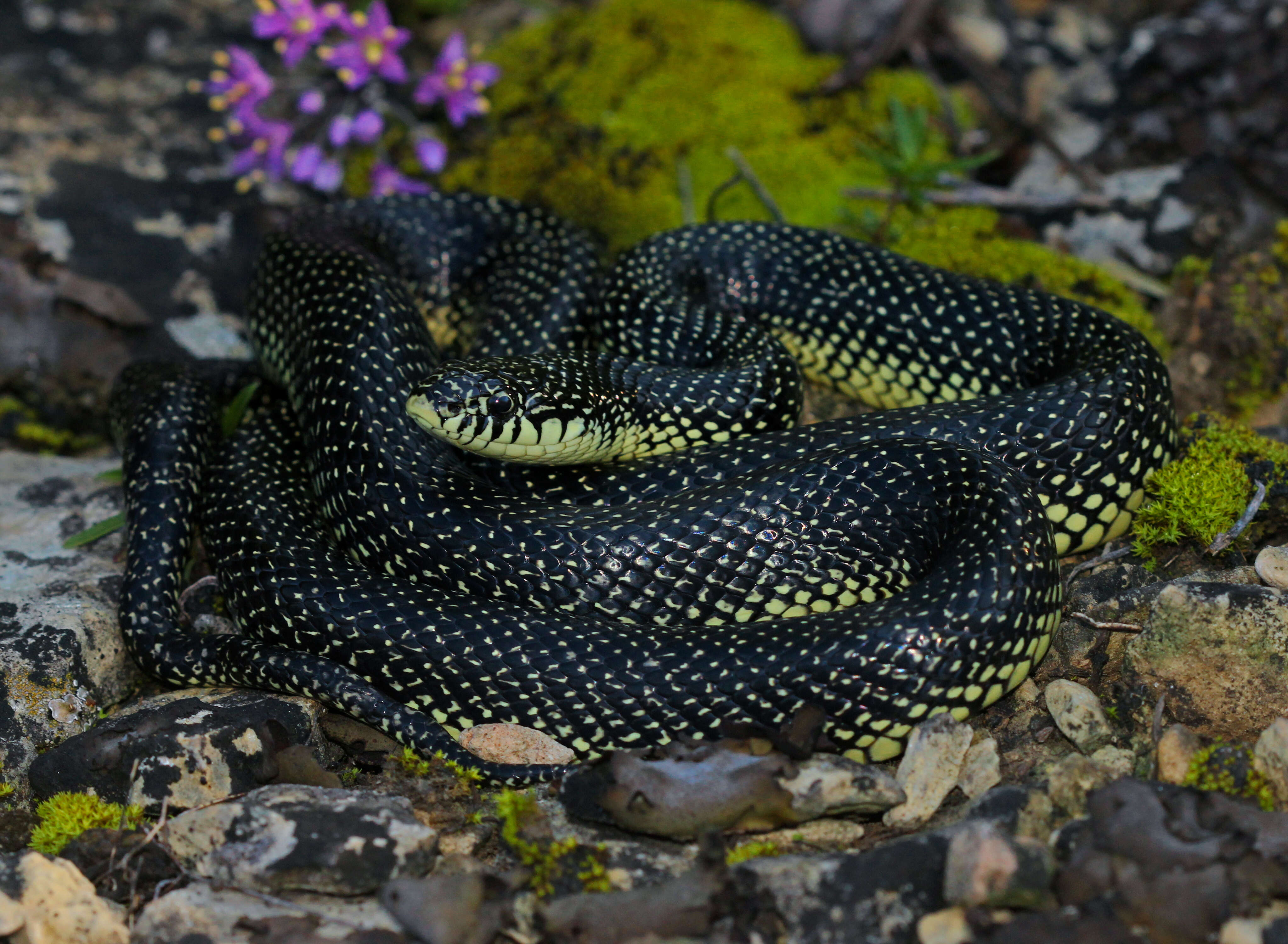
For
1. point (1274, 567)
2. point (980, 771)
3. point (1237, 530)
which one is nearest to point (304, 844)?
point (980, 771)

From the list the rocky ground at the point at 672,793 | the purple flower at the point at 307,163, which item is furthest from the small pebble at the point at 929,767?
the purple flower at the point at 307,163

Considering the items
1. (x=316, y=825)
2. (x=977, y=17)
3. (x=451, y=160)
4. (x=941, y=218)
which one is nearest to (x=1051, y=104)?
(x=977, y=17)

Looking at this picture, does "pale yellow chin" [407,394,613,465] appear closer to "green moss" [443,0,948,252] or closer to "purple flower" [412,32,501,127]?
"green moss" [443,0,948,252]

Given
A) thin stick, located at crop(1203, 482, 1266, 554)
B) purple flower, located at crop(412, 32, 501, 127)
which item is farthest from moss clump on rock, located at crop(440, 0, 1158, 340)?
thin stick, located at crop(1203, 482, 1266, 554)

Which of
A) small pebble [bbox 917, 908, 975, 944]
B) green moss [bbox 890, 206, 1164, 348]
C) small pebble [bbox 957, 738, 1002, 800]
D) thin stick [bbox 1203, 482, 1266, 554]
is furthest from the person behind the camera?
green moss [bbox 890, 206, 1164, 348]

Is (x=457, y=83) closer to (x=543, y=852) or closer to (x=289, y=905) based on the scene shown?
(x=543, y=852)

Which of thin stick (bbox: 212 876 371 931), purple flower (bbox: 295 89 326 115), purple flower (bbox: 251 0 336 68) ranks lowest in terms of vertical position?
thin stick (bbox: 212 876 371 931)
